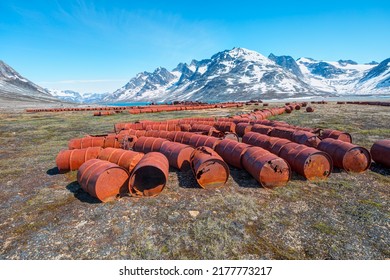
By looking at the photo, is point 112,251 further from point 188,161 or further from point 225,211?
point 188,161

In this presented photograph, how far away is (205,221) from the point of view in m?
6.45

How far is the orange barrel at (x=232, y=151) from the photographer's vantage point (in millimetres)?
9992

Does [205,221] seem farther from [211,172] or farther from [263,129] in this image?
[263,129]

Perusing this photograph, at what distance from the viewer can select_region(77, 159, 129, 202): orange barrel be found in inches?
293

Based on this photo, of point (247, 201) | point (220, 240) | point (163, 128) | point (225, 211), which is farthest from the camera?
point (163, 128)

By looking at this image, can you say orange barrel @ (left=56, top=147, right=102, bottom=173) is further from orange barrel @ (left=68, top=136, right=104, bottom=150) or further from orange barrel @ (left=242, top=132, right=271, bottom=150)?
orange barrel @ (left=242, top=132, right=271, bottom=150)

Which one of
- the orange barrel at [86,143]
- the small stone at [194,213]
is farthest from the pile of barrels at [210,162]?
the orange barrel at [86,143]

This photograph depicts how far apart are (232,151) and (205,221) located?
175 inches

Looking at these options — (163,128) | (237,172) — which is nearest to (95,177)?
(237,172)

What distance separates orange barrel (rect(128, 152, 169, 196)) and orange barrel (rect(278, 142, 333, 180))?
4.81m

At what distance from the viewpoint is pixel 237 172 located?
10.0 meters

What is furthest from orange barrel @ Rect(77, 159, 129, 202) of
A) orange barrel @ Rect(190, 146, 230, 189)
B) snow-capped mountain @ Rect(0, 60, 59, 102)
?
snow-capped mountain @ Rect(0, 60, 59, 102)
